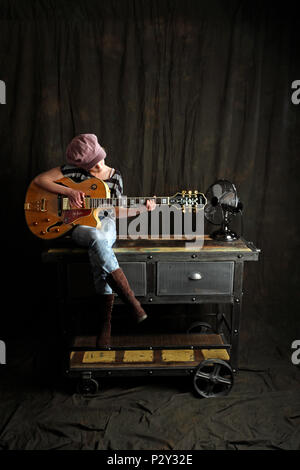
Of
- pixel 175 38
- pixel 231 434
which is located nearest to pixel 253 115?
pixel 175 38

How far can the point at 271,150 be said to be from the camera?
349cm

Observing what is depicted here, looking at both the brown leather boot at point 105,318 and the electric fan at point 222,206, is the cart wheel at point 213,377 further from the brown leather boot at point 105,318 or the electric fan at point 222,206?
the electric fan at point 222,206

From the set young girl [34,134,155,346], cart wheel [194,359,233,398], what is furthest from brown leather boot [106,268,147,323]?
cart wheel [194,359,233,398]

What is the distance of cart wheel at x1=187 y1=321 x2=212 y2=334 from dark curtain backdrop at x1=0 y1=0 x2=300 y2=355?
71cm

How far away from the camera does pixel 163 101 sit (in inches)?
133

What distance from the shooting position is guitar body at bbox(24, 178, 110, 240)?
112 inches

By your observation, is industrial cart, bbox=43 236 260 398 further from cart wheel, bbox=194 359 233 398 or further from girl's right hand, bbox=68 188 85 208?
girl's right hand, bbox=68 188 85 208

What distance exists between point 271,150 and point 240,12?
1148mm

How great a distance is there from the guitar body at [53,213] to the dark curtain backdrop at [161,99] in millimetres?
682

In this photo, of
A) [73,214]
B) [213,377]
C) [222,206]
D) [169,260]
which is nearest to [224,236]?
[222,206]

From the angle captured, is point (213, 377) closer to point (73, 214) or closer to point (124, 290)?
point (124, 290)

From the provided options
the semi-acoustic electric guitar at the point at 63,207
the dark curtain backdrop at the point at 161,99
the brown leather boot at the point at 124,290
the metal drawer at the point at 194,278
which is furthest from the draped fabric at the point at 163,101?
the brown leather boot at the point at 124,290

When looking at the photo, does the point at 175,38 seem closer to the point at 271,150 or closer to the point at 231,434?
the point at 271,150

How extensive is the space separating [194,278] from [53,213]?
1116 millimetres
